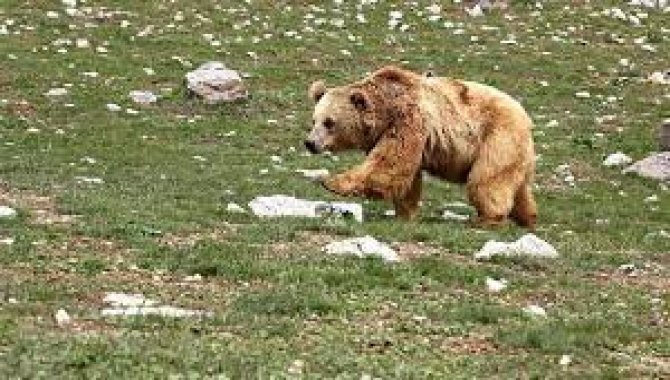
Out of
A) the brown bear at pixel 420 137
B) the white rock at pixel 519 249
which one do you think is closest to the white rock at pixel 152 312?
the white rock at pixel 519 249

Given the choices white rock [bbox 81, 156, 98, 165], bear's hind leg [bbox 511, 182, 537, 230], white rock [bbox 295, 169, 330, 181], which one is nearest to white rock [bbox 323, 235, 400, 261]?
bear's hind leg [bbox 511, 182, 537, 230]

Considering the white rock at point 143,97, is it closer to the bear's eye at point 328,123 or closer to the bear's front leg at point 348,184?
the bear's eye at point 328,123

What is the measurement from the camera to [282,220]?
12.9m

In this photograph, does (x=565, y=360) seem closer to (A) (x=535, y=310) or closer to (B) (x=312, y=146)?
(A) (x=535, y=310)

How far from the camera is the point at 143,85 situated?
2291 centimetres

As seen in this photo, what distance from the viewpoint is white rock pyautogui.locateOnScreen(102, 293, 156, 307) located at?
28.3 feet

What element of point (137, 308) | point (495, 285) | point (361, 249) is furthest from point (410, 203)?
point (137, 308)

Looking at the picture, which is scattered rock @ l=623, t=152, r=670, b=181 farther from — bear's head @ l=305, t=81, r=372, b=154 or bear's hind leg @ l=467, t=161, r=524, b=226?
bear's head @ l=305, t=81, r=372, b=154

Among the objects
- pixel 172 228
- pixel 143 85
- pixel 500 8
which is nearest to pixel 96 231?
pixel 172 228

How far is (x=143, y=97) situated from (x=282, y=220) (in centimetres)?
969

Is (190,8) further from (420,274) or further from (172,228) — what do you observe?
(420,274)

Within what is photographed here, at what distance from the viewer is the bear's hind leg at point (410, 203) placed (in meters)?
14.6

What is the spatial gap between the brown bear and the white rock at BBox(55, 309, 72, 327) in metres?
5.84

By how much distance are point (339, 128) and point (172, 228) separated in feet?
9.45
